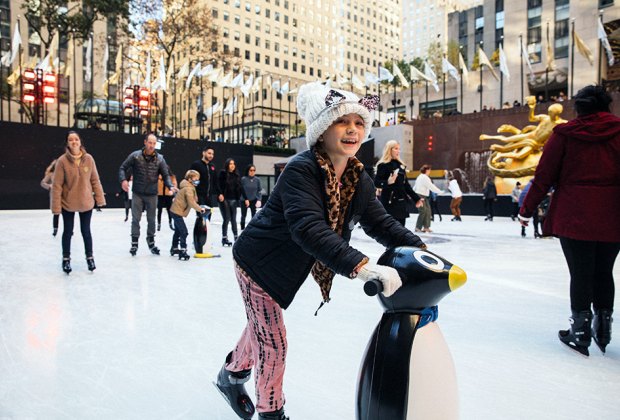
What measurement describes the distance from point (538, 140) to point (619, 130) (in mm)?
16672

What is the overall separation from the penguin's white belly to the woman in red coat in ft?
6.20

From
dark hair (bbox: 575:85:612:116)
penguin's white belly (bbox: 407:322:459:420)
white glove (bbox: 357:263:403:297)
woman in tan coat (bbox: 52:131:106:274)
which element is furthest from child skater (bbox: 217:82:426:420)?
woman in tan coat (bbox: 52:131:106:274)

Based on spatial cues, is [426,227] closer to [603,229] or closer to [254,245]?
[603,229]

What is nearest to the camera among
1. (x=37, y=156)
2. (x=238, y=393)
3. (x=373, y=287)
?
(x=373, y=287)

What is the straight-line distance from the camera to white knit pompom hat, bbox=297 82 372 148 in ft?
5.16

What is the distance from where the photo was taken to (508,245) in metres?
8.30

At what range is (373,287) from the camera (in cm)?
129

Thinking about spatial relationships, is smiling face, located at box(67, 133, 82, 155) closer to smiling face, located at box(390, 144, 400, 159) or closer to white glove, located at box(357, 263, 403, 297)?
smiling face, located at box(390, 144, 400, 159)

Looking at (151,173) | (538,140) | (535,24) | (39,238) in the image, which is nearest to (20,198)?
(39,238)

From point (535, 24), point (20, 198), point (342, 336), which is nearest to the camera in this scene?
point (342, 336)

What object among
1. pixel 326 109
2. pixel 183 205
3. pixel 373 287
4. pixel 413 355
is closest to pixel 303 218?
pixel 373 287

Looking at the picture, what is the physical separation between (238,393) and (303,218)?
0.97 metres

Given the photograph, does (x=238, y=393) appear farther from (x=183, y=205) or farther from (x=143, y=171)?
(x=143, y=171)

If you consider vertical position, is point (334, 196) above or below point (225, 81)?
below
